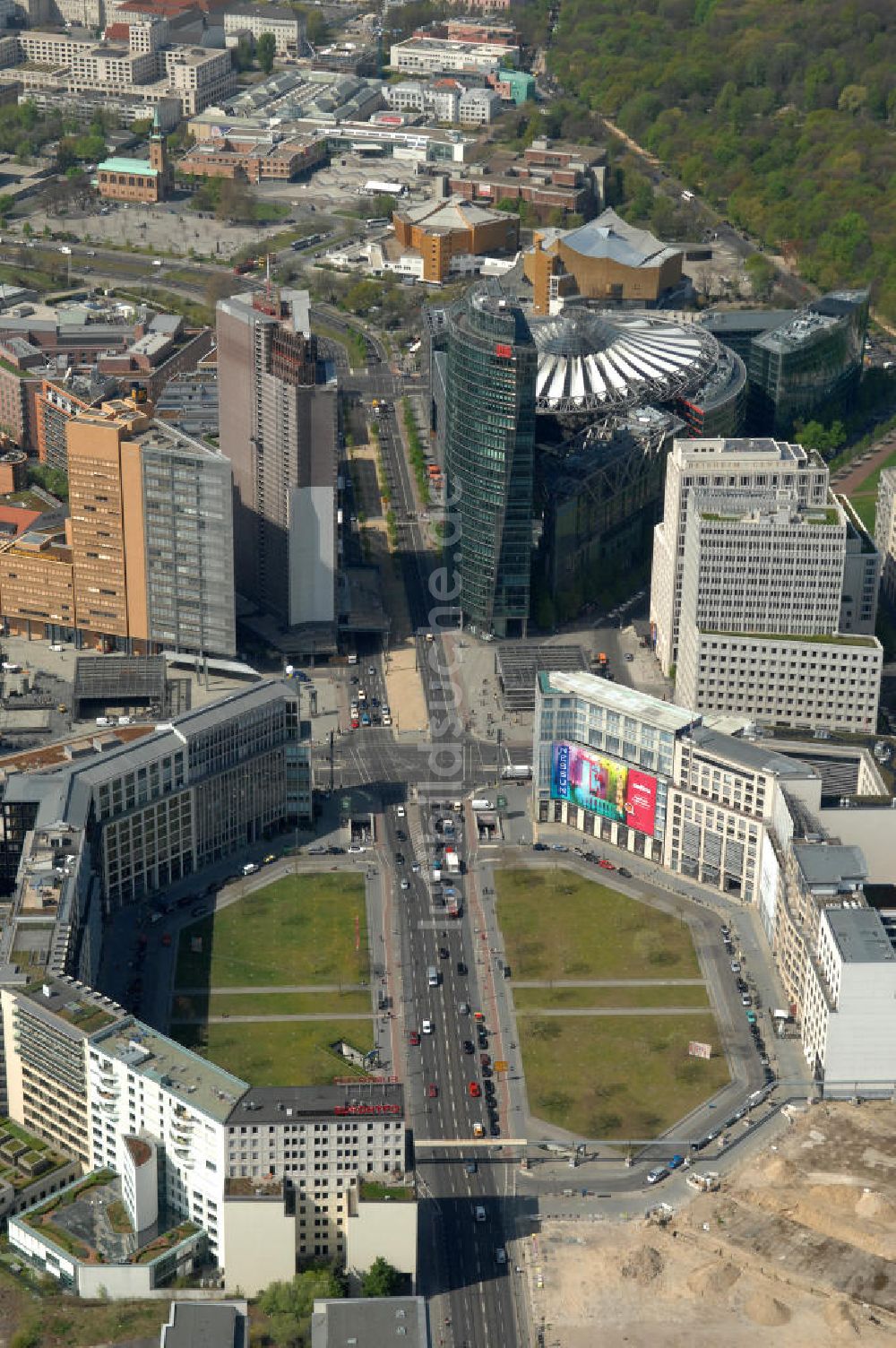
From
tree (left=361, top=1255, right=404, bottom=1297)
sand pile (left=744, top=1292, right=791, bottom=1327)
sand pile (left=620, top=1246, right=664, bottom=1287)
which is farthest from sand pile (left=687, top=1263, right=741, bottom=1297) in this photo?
tree (left=361, top=1255, right=404, bottom=1297)

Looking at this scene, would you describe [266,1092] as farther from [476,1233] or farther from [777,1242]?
[777,1242]

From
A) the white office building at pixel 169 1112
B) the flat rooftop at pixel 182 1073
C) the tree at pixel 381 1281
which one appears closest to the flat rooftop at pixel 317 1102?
the flat rooftop at pixel 182 1073

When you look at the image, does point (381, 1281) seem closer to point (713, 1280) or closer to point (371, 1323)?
point (371, 1323)

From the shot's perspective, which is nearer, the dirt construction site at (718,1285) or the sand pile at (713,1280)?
the dirt construction site at (718,1285)

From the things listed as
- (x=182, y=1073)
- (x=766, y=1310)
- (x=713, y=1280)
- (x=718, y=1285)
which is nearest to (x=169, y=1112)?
(x=182, y=1073)

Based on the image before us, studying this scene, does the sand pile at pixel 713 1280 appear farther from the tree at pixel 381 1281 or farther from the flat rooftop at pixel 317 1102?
the flat rooftop at pixel 317 1102

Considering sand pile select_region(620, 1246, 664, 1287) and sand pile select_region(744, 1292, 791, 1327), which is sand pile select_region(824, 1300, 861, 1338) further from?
sand pile select_region(620, 1246, 664, 1287)
